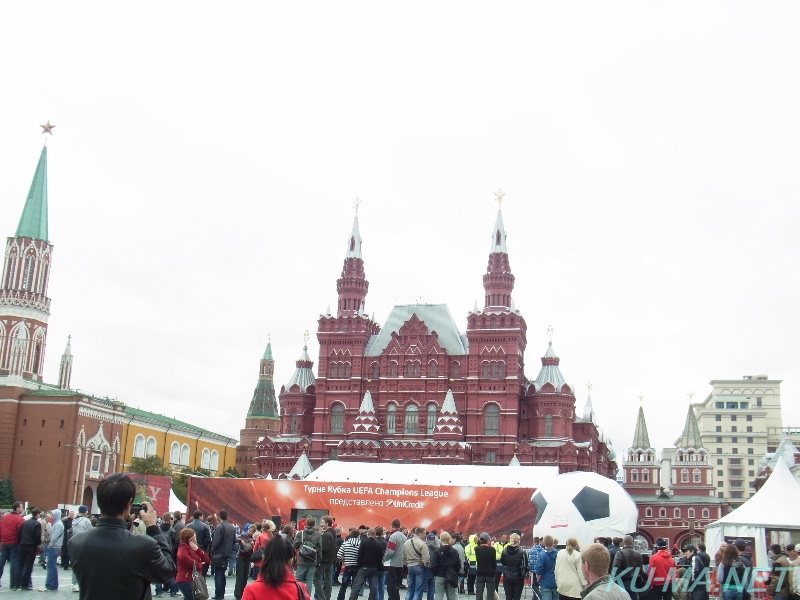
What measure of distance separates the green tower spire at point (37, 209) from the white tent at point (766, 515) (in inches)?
2824

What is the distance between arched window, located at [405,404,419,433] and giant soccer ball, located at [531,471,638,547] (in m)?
41.9

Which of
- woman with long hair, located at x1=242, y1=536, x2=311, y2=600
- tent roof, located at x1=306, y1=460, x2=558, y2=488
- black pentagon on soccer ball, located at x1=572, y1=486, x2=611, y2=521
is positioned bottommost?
woman with long hair, located at x1=242, y1=536, x2=311, y2=600

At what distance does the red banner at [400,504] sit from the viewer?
34781 millimetres

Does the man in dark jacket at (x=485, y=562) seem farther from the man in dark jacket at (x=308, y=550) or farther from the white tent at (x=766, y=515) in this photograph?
the white tent at (x=766, y=515)

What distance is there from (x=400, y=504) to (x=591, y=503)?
13.5m

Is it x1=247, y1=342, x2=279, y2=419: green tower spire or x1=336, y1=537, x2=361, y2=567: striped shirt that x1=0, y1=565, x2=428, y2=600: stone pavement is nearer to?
x1=336, y1=537, x2=361, y2=567: striped shirt

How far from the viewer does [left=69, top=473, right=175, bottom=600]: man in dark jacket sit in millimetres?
5953

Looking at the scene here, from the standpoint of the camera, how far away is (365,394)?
6706 cm

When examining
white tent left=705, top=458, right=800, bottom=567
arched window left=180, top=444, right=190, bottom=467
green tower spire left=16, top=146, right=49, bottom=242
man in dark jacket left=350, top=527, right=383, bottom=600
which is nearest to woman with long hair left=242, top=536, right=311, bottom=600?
man in dark jacket left=350, top=527, right=383, bottom=600

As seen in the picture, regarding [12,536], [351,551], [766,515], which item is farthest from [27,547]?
[766,515]

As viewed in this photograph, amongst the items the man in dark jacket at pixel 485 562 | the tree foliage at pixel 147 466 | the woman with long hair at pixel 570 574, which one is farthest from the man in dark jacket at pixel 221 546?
the tree foliage at pixel 147 466

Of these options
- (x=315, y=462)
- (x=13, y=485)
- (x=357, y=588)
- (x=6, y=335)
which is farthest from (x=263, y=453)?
(x=357, y=588)

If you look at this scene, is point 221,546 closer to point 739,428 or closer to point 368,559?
point 368,559

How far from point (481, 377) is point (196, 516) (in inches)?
2019
